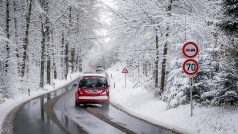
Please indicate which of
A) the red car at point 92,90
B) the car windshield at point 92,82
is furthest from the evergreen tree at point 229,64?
the car windshield at point 92,82

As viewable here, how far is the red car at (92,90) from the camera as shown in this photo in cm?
1803

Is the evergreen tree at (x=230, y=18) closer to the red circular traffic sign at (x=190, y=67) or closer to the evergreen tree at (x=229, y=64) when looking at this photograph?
the evergreen tree at (x=229, y=64)

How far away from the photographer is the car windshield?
18219 millimetres

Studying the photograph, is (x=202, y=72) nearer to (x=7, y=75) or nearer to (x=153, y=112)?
(x=153, y=112)

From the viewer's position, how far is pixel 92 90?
1811 centimetres

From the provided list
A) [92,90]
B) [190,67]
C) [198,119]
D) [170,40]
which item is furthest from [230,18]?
[92,90]

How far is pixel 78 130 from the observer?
1057 cm

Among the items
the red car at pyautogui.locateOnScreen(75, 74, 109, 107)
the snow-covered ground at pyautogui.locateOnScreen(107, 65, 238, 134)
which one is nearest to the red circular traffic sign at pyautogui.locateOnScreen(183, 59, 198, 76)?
the snow-covered ground at pyautogui.locateOnScreen(107, 65, 238, 134)

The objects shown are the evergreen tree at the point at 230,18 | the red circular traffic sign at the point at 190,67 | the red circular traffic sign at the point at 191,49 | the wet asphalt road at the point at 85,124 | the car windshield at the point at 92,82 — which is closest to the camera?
the evergreen tree at the point at 230,18

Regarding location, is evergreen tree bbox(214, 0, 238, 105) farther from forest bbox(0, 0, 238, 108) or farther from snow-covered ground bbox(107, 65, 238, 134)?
snow-covered ground bbox(107, 65, 238, 134)

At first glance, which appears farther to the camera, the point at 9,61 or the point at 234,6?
the point at 9,61

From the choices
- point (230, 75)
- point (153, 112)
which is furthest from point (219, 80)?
point (153, 112)

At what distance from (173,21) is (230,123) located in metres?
7.14

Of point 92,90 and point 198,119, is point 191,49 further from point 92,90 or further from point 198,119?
point 92,90
